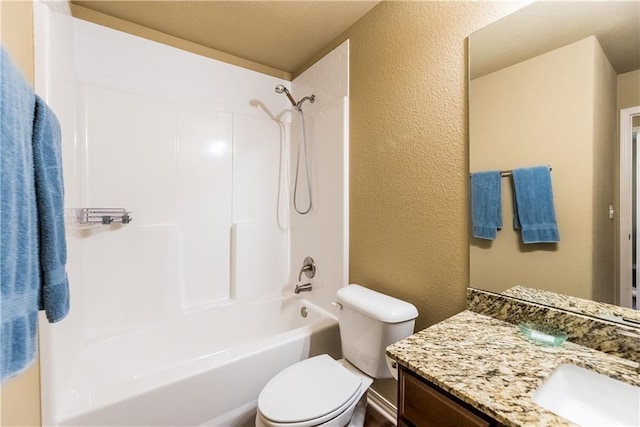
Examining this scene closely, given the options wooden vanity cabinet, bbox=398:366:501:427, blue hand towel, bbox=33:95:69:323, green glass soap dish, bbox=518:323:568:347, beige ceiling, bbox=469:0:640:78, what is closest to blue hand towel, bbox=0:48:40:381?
blue hand towel, bbox=33:95:69:323

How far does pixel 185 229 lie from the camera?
201 centimetres

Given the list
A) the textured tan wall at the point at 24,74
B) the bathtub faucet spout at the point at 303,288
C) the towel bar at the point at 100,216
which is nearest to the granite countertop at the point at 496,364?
the textured tan wall at the point at 24,74

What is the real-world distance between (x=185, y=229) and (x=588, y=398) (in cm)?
216

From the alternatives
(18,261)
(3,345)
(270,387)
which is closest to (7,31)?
(18,261)

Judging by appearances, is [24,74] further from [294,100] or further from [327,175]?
[294,100]

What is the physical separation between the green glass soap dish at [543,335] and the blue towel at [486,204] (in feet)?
1.15

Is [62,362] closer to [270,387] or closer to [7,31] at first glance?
[270,387]

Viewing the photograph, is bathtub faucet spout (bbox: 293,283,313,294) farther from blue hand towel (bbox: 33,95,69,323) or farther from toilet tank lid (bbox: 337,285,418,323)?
blue hand towel (bbox: 33,95,69,323)

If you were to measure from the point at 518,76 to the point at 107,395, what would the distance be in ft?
→ 6.83

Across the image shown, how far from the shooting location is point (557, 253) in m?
0.99

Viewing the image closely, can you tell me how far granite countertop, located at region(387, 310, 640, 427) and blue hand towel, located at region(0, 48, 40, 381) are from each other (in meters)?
0.89

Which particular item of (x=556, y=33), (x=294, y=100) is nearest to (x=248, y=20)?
(x=294, y=100)

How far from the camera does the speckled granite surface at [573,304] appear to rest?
0.85 m

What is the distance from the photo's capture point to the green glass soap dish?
0.87 metres
